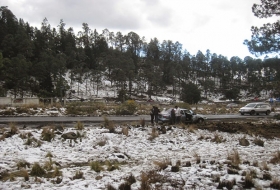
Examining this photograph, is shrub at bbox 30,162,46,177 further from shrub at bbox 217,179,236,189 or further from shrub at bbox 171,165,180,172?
shrub at bbox 217,179,236,189

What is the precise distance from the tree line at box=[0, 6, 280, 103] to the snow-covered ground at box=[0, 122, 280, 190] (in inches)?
379

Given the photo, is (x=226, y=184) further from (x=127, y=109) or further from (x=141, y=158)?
(x=127, y=109)

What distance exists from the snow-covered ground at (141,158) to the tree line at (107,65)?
9639mm

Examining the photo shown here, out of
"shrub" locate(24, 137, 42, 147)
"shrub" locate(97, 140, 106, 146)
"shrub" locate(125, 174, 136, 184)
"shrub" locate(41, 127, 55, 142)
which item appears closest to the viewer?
"shrub" locate(125, 174, 136, 184)

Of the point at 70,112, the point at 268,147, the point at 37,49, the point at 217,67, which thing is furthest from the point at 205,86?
the point at 268,147

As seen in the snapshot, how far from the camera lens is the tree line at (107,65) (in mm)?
Result: 75625

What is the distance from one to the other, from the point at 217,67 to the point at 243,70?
14.5m

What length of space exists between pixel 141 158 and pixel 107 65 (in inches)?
4154

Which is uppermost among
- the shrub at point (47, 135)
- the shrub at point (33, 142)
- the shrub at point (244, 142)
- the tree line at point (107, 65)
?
the tree line at point (107, 65)

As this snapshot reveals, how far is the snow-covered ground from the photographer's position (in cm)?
796

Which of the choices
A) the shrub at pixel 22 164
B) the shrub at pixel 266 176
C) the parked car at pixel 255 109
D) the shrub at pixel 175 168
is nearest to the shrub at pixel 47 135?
the shrub at pixel 22 164

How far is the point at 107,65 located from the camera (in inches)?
4540

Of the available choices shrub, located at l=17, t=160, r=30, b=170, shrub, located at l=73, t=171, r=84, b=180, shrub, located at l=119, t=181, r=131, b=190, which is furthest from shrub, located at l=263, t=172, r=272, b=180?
shrub, located at l=17, t=160, r=30, b=170

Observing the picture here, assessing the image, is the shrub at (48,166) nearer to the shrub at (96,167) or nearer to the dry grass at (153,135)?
the shrub at (96,167)
